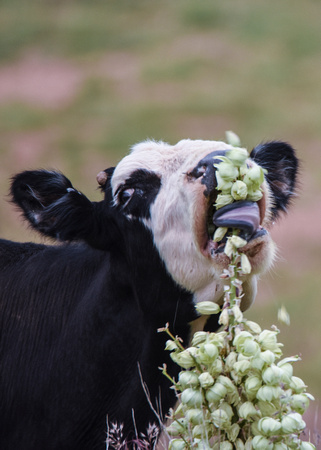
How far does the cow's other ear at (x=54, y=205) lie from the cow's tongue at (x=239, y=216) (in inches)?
38.9

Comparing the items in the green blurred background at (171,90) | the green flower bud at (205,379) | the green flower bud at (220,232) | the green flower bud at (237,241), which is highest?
the green blurred background at (171,90)

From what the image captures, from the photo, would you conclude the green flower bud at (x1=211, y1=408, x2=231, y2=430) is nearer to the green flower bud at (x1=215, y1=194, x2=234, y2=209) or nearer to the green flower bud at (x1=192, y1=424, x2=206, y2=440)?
the green flower bud at (x1=192, y1=424, x2=206, y2=440)

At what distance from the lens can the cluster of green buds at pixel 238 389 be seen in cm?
368

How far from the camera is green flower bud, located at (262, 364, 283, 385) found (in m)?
3.64

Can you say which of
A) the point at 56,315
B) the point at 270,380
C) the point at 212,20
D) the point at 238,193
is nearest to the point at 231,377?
the point at 270,380

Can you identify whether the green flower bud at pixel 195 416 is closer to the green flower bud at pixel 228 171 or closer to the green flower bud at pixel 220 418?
the green flower bud at pixel 220 418

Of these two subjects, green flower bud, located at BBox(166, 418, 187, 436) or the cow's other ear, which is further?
the cow's other ear

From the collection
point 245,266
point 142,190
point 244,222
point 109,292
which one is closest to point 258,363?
point 245,266

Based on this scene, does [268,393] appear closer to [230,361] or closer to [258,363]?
[258,363]

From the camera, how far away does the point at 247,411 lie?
147 inches

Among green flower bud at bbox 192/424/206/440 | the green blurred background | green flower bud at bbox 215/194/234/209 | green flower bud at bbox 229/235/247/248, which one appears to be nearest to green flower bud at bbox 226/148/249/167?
green flower bud at bbox 215/194/234/209

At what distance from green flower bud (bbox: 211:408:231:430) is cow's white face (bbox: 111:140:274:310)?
28.6 inches

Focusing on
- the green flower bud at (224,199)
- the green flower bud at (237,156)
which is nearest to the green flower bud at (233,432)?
the green flower bud at (224,199)

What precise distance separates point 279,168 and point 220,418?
1.70 m
